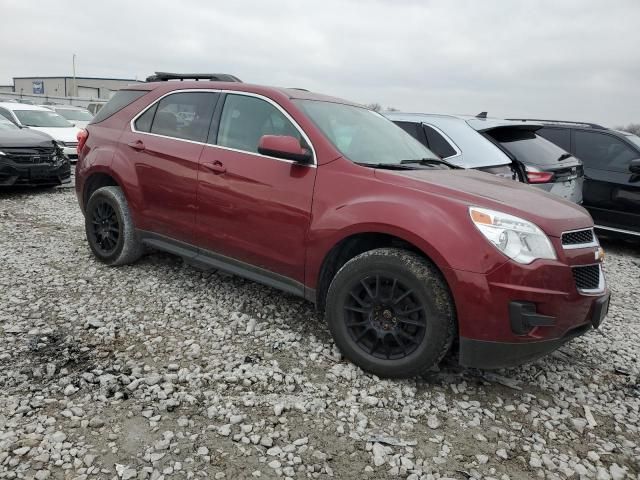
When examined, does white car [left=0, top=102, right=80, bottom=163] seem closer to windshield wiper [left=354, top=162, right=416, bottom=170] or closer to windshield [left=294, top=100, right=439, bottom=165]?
windshield [left=294, top=100, right=439, bottom=165]

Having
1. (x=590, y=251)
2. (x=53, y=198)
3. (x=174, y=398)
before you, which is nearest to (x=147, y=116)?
(x=174, y=398)

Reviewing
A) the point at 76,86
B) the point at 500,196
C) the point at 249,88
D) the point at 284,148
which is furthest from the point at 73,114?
the point at 76,86

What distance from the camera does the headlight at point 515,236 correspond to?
2684mm

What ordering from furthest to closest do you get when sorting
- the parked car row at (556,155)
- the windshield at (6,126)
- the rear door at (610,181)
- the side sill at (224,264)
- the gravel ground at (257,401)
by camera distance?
the windshield at (6,126) < the rear door at (610,181) < the parked car row at (556,155) < the side sill at (224,264) < the gravel ground at (257,401)

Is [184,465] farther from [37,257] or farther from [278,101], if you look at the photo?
[37,257]

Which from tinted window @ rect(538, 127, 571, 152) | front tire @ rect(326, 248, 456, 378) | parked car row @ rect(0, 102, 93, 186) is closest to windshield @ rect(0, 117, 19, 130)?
parked car row @ rect(0, 102, 93, 186)

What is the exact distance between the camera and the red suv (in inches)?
107

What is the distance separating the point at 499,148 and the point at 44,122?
1123 centimetres

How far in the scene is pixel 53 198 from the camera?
328 inches

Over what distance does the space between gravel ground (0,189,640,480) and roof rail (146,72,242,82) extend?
193 centimetres

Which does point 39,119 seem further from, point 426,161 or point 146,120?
point 426,161

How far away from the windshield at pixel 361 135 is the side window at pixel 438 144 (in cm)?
146

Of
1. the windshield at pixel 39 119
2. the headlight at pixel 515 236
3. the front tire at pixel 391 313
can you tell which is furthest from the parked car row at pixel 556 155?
the windshield at pixel 39 119

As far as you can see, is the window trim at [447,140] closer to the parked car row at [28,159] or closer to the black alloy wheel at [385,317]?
the black alloy wheel at [385,317]
